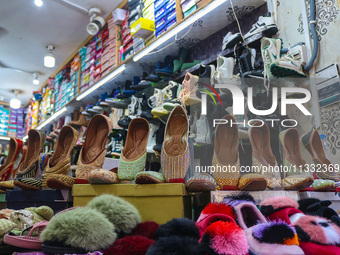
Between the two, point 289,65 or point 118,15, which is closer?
point 289,65

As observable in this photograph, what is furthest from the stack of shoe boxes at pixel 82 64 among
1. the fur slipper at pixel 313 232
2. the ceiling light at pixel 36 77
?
the fur slipper at pixel 313 232

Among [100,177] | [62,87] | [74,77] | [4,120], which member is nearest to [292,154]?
[100,177]

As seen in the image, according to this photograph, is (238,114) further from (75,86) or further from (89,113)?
(75,86)

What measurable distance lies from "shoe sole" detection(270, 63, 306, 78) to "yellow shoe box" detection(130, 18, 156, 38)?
1.42 metres

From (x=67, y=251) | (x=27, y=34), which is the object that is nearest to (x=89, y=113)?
(x=27, y=34)

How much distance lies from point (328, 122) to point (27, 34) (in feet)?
13.0

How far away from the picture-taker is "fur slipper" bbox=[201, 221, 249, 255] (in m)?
0.57

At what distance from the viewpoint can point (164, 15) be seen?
8.22 ft

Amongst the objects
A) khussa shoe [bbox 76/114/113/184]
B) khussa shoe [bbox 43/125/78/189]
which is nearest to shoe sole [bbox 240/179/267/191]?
khussa shoe [bbox 76/114/113/184]

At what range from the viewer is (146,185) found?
41.8 inches

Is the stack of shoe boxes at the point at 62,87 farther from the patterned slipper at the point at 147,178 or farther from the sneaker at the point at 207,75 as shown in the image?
the patterned slipper at the point at 147,178

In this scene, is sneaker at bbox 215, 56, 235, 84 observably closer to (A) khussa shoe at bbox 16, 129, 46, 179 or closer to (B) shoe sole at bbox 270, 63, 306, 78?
(B) shoe sole at bbox 270, 63, 306, 78

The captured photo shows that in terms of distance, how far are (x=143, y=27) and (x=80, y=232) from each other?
7.37 feet

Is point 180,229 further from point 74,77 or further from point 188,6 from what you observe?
point 74,77
